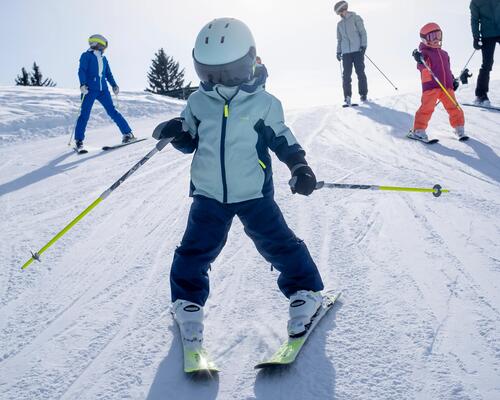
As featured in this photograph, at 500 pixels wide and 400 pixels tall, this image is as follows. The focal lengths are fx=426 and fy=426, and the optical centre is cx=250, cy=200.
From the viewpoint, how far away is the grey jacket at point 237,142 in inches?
93.0

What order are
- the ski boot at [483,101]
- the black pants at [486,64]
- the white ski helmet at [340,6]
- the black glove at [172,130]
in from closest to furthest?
the black glove at [172,130] < the black pants at [486,64] < the ski boot at [483,101] < the white ski helmet at [340,6]

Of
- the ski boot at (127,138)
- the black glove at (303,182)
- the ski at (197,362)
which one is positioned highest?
the black glove at (303,182)

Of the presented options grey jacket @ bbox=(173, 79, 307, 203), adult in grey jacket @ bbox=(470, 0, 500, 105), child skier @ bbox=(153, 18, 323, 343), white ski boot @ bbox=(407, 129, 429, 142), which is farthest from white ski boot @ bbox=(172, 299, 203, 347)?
adult in grey jacket @ bbox=(470, 0, 500, 105)

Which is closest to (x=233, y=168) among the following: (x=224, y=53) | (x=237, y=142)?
(x=237, y=142)

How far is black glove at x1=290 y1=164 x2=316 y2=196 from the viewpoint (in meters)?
2.29

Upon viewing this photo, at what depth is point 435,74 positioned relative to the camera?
6234mm

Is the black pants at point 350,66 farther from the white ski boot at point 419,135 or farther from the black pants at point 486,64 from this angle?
the white ski boot at point 419,135

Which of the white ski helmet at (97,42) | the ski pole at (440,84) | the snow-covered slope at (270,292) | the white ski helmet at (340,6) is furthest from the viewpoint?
the white ski helmet at (340,6)

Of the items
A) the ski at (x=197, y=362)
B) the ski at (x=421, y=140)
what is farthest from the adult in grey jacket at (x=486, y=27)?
the ski at (x=197, y=362)

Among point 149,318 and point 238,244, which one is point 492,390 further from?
point 238,244

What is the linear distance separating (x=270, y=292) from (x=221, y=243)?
1.60 ft

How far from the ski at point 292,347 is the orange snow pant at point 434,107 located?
4784 millimetres

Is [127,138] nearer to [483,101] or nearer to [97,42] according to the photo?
[97,42]

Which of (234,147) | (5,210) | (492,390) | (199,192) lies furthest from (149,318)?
(5,210)
